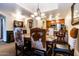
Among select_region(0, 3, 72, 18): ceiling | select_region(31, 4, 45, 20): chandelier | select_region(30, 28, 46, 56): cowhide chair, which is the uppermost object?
select_region(0, 3, 72, 18): ceiling

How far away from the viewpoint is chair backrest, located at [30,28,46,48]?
2400mm

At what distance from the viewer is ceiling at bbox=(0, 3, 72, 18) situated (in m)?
2.37

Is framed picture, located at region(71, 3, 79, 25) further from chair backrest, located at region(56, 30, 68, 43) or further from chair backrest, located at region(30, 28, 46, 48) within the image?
chair backrest, located at region(30, 28, 46, 48)

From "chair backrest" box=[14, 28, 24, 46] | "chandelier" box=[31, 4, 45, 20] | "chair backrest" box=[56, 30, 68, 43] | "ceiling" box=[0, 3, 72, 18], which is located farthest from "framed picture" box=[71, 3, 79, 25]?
"chair backrest" box=[14, 28, 24, 46]

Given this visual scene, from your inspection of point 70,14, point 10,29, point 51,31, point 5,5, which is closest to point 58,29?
point 51,31

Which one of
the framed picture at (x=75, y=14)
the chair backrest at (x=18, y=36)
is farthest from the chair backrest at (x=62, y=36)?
the chair backrest at (x=18, y=36)

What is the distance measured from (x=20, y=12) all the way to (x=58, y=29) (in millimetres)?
609

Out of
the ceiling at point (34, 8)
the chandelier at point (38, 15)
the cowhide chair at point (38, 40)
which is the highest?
the ceiling at point (34, 8)

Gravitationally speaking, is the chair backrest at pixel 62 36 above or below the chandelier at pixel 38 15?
below

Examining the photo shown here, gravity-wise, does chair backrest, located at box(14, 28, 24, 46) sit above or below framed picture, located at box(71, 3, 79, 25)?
below

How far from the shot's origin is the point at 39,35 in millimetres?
2414

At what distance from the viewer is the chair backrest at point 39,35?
7.88ft

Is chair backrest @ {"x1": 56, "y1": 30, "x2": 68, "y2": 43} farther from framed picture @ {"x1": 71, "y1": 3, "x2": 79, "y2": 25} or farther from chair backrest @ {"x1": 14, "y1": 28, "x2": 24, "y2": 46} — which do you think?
chair backrest @ {"x1": 14, "y1": 28, "x2": 24, "y2": 46}

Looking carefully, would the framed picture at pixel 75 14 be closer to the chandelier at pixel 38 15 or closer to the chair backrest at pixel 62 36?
the chair backrest at pixel 62 36
